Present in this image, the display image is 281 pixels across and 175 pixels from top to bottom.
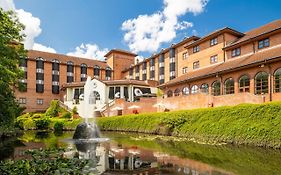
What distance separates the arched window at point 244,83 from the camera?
2847 cm

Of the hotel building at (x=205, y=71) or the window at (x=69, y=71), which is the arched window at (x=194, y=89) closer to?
the hotel building at (x=205, y=71)

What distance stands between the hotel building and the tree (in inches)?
771

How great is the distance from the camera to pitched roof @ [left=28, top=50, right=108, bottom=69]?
68.0 metres

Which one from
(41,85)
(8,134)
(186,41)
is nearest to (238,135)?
(8,134)

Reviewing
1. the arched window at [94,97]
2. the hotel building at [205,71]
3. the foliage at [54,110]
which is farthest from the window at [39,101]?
the arched window at [94,97]

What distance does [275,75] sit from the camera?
1006 inches

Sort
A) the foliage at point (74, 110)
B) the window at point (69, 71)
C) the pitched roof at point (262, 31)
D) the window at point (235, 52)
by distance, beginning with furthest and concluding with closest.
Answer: the window at point (69, 71) < the foliage at point (74, 110) < the window at point (235, 52) < the pitched roof at point (262, 31)

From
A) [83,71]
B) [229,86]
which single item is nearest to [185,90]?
[229,86]

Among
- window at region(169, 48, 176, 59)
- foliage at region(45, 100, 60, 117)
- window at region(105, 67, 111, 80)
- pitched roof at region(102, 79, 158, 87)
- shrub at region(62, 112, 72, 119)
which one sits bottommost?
shrub at region(62, 112, 72, 119)

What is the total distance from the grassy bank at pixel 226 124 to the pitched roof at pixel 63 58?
1877 inches

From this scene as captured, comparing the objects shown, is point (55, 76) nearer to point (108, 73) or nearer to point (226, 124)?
point (108, 73)

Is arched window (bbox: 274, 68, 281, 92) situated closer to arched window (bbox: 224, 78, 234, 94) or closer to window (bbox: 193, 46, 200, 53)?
arched window (bbox: 224, 78, 234, 94)

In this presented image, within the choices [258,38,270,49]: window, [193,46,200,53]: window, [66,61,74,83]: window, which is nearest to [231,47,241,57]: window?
[258,38,270,49]: window

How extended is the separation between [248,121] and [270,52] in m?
12.6
